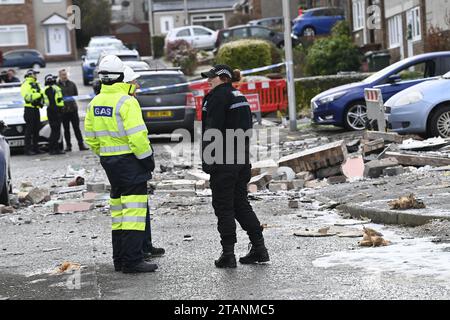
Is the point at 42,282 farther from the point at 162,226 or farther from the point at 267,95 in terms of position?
the point at 267,95

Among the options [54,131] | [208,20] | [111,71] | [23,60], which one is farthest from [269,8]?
[111,71]

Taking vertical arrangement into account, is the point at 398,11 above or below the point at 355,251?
above

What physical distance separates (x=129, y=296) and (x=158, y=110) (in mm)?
16147

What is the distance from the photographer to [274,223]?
1223cm

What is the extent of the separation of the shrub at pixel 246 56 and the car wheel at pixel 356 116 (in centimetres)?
1498

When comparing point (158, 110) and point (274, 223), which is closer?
point (274, 223)

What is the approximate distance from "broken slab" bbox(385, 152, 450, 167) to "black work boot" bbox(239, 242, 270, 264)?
6.21 metres

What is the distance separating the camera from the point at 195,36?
193ft

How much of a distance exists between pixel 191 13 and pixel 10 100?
6158 centimetres

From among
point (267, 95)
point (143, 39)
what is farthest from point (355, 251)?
point (143, 39)

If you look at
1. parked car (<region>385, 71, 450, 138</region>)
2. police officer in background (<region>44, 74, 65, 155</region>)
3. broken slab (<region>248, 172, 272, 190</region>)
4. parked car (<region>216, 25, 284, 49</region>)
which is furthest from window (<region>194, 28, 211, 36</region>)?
broken slab (<region>248, 172, 272, 190</region>)

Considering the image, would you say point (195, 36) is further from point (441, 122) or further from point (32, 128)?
point (441, 122)
